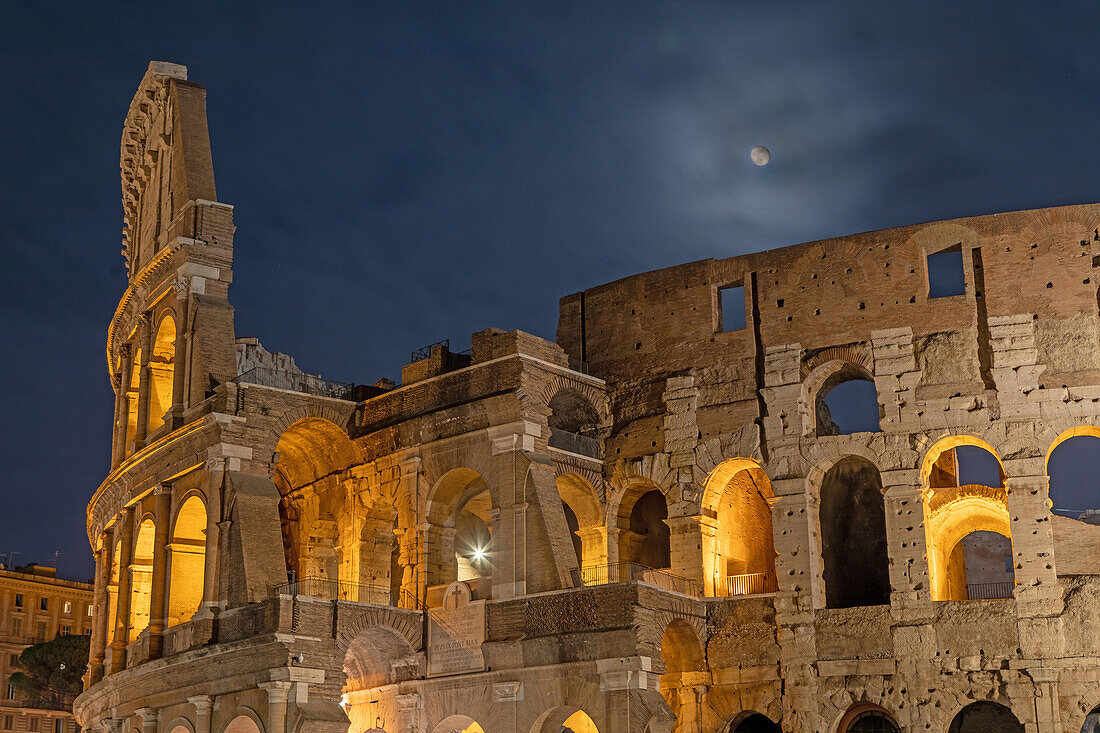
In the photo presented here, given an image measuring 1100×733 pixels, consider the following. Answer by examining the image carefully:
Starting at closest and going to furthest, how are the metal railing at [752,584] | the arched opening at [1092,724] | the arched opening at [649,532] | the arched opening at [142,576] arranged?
1. the arched opening at [1092,724]
2. the metal railing at [752,584]
3. the arched opening at [649,532]
4. the arched opening at [142,576]

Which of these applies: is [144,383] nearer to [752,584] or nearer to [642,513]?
[642,513]

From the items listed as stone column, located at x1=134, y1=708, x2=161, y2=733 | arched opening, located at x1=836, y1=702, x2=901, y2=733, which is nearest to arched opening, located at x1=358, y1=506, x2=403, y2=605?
stone column, located at x1=134, y1=708, x2=161, y2=733

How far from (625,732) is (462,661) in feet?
13.5

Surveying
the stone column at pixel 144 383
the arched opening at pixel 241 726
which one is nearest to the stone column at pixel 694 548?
the arched opening at pixel 241 726

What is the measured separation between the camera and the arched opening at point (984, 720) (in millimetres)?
25234

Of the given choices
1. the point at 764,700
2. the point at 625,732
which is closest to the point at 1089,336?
the point at 764,700

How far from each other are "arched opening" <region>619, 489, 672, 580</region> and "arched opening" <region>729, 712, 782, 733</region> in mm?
3955

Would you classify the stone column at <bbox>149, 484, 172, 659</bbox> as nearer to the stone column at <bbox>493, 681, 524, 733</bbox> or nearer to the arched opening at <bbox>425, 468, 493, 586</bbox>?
the arched opening at <bbox>425, 468, 493, 586</bbox>

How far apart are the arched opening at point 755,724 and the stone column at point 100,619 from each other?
14717mm

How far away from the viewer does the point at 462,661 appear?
25.5m

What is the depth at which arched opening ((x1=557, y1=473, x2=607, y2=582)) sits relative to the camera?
28.3 m

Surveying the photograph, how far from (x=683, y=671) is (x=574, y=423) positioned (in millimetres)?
6004

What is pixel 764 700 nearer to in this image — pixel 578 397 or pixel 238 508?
pixel 578 397

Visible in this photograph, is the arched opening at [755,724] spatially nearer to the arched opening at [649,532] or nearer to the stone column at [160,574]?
the arched opening at [649,532]
